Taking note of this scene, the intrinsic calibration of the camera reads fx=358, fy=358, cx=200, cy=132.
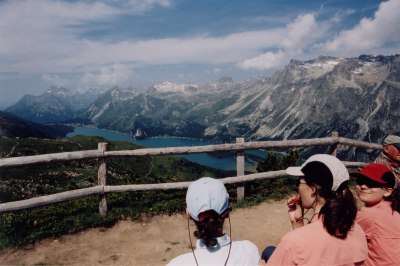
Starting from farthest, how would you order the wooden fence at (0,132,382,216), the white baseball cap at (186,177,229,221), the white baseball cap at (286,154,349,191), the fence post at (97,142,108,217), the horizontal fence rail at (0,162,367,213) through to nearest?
the fence post at (97,142,108,217) < the wooden fence at (0,132,382,216) < the horizontal fence rail at (0,162,367,213) < the white baseball cap at (286,154,349,191) < the white baseball cap at (186,177,229,221)

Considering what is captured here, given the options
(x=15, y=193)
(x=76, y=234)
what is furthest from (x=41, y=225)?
(x=15, y=193)

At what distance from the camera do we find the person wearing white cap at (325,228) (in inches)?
106

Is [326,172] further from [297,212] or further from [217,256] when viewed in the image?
[217,256]

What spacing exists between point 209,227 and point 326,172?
116 centimetres

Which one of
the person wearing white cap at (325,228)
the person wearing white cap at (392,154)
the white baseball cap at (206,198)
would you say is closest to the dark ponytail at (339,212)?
the person wearing white cap at (325,228)

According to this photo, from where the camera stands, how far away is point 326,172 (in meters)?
3.04

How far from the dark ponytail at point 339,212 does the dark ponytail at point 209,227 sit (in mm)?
876

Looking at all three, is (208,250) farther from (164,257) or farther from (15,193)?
(15,193)

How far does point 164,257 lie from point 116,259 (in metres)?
0.94

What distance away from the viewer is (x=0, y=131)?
568 feet

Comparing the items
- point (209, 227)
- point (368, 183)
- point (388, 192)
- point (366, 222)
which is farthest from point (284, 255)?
point (388, 192)

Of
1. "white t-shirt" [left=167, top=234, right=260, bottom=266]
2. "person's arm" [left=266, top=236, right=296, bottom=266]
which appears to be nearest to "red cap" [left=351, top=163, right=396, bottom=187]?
"person's arm" [left=266, top=236, right=296, bottom=266]

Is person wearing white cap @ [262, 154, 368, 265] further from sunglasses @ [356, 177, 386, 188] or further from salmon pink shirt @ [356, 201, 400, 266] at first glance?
sunglasses @ [356, 177, 386, 188]

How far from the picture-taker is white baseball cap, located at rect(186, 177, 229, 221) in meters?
2.55
